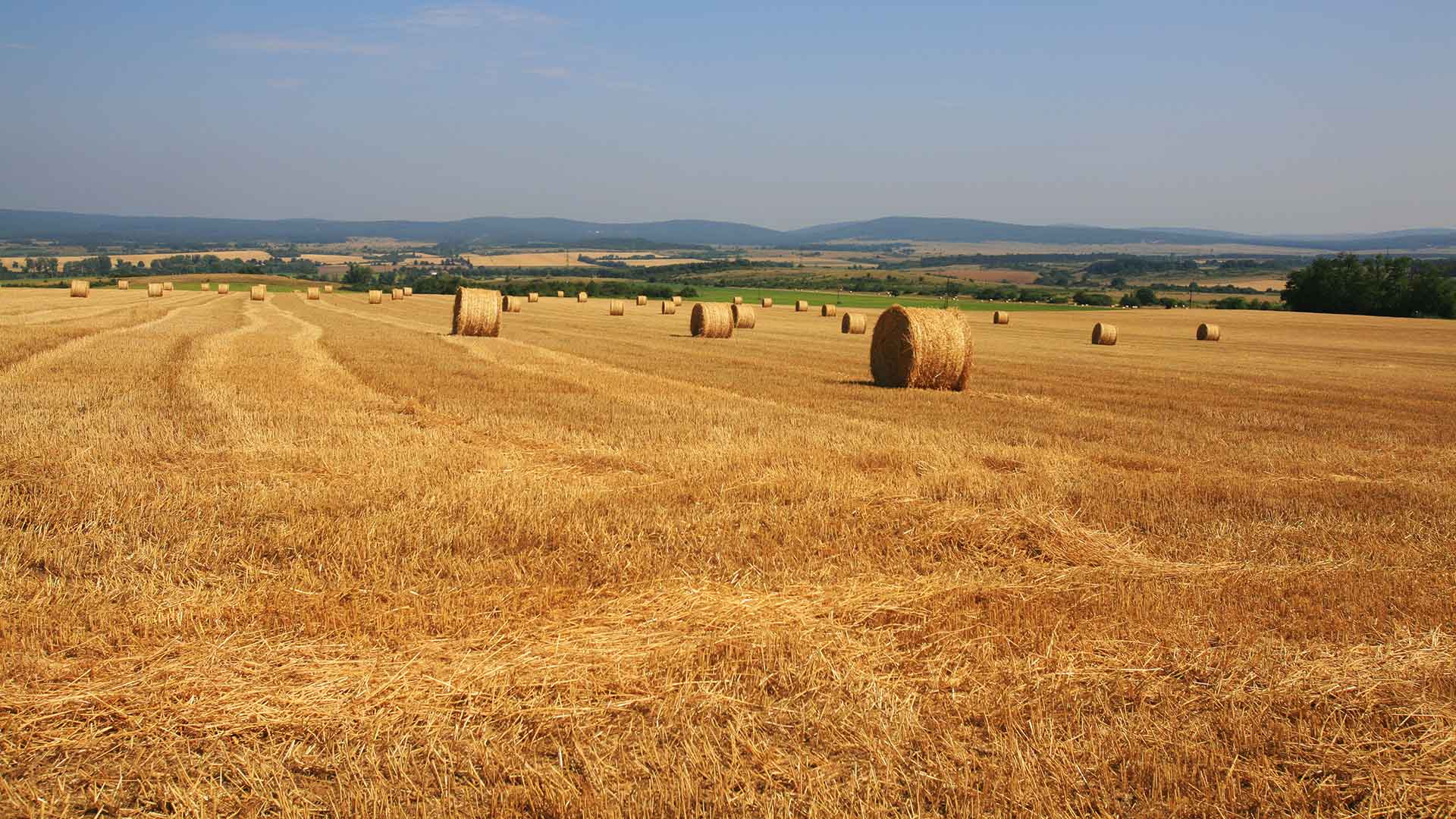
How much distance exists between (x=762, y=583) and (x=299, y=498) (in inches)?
144

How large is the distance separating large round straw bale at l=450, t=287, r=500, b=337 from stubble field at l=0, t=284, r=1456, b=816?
17386mm

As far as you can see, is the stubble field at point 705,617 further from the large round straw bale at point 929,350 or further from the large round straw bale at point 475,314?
the large round straw bale at point 475,314

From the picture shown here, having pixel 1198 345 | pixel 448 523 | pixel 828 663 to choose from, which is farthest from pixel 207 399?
pixel 1198 345

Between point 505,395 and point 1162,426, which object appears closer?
point 1162,426

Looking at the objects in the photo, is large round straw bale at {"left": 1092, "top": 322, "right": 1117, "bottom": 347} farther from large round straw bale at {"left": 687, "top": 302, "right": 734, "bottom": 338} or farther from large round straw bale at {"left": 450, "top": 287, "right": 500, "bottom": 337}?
large round straw bale at {"left": 450, "top": 287, "right": 500, "bottom": 337}

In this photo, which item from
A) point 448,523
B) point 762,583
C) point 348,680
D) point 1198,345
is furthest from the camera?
point 1198,345

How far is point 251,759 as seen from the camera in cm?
367

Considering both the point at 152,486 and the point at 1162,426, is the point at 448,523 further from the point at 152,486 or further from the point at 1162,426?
the point at 1162,426

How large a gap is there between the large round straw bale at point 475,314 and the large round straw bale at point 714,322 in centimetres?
698

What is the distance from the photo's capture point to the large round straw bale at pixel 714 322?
33.5 meters

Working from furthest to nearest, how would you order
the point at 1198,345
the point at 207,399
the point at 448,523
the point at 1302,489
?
1. the point at 1198,345
2. the point at 207,399
3. the point at 1302,489
4. the point at 448,523

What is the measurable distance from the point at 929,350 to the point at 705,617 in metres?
13.6

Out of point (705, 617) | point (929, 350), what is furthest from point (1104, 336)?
point (705, 617)

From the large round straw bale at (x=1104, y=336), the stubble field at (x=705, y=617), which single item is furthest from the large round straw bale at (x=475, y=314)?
the large round straw bale at (x=1104, y=336)
